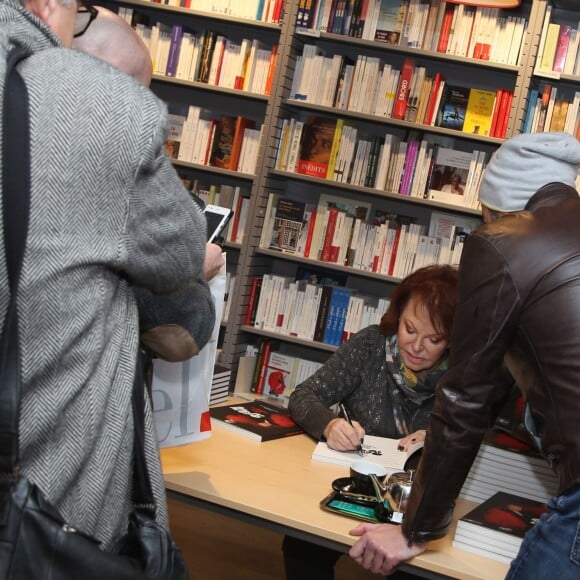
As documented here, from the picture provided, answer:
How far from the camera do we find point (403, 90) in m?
4.69

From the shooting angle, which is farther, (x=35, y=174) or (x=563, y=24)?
(x=563, y=24)

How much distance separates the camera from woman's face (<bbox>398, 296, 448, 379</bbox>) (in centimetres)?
296

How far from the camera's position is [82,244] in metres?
1.16

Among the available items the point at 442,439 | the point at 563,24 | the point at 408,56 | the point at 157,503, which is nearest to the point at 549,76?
the point at 563,24

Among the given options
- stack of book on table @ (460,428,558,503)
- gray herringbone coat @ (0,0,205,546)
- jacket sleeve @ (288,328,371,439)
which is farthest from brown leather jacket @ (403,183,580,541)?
jacket sleeve @ (288,328,371,439)

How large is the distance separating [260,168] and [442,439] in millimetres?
3132

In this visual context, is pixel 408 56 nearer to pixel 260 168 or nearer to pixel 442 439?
pixel 260 168

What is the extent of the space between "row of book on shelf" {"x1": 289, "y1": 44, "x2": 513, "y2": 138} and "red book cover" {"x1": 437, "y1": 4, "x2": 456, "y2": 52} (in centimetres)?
15

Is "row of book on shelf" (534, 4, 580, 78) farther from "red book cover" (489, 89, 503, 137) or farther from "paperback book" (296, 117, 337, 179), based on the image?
"paperback book" (296, 117, 337, 179)

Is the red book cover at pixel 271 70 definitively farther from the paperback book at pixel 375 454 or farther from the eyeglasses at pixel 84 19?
the eyeglasses at pixel 84 19

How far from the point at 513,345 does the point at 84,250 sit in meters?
0.96

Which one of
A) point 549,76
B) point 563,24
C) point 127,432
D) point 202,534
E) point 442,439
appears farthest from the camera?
point 563,24

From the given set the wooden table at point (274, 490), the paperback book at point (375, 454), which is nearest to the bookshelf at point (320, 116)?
the paperback book at point (375, 454)

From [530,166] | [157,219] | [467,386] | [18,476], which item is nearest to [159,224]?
[157,219]
